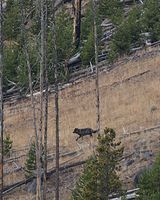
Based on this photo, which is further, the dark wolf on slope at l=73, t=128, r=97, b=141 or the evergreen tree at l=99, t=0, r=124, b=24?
the evergreen tree at l=99, t=0, r=124, b=24

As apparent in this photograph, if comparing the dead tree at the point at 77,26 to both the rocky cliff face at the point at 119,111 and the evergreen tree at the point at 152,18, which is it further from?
the evergreen tree at the point at 152,18

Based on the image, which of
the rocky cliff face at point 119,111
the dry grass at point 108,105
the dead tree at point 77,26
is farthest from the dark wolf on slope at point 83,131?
the dead tree at point 77,26

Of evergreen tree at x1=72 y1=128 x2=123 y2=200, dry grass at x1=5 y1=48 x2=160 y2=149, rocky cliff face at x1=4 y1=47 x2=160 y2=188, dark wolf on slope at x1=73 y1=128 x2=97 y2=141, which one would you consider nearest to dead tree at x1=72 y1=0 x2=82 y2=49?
rocky cliff face at x1=4 y1=47 x2=160 y2=188

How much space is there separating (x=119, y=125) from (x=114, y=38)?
9.17m

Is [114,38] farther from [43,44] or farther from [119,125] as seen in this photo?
[43,44]

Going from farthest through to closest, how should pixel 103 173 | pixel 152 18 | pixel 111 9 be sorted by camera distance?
pixel 111 9
pixel 152 18
pixel 103 173

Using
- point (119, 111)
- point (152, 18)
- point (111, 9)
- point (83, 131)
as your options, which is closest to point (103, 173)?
point (83, 131)

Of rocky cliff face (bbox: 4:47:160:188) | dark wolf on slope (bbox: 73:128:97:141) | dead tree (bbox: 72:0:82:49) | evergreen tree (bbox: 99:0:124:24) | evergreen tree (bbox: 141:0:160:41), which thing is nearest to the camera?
rocky cliff face (bbox: 4:47:160:188)

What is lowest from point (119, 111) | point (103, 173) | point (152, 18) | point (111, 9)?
point (103, 173)

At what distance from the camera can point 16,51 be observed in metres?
41.0

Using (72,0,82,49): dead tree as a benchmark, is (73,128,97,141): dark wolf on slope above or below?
below

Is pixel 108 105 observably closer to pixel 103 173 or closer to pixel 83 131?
pixel 83 131

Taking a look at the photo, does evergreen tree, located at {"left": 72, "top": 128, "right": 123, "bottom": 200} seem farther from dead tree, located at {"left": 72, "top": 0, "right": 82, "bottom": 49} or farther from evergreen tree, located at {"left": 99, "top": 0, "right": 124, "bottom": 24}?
evergreen tree, located at {"left": 99, "top": 0, "right": 124, "bottom": 24}

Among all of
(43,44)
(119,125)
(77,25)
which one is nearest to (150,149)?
(119,125)
